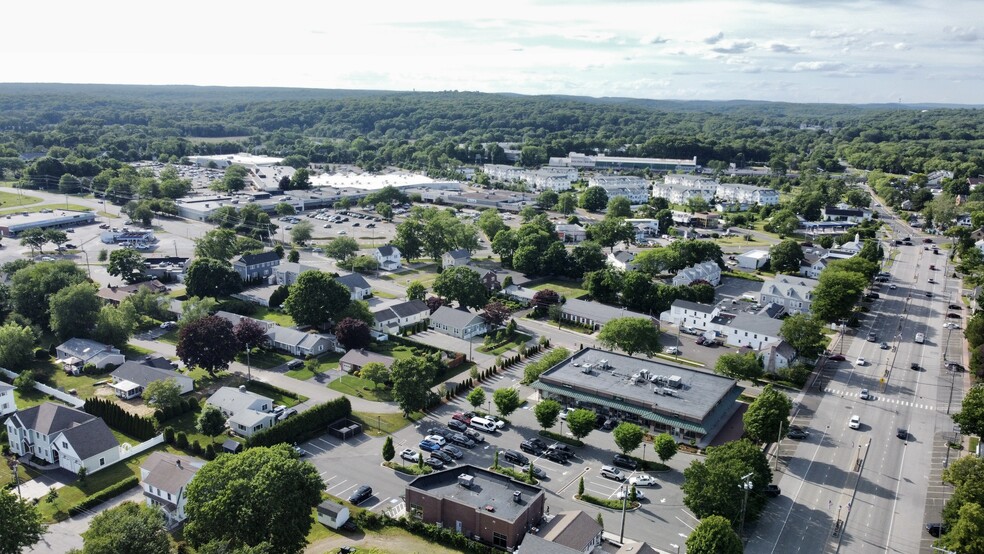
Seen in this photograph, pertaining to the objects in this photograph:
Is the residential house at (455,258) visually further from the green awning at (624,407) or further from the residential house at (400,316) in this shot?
the green awning at (624,407)

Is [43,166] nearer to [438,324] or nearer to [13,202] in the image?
[13,202]

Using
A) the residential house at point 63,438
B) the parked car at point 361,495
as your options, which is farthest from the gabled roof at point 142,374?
the parked car at point 361,495

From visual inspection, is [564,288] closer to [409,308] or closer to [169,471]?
[409,308]

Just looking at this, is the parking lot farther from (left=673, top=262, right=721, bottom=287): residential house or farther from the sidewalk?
(left=673, top=262, right=721, bottom=287): residential house

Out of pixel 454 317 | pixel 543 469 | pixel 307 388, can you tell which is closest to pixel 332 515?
pixel 543 469

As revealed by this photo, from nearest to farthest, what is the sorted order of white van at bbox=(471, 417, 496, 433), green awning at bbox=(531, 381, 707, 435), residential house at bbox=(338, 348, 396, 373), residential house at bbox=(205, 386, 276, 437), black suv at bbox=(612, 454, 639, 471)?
1. black suv at bbox=(612, 454, 639, 471)
2. green awning at bbox=(531, 381, 707, 435)
3. residential house at bbox=(205, 386, 276, 437)
4. white van at bbox=(471, 417, 496, 433)
5. residential house at bbox=(338, 348, 396, 373)

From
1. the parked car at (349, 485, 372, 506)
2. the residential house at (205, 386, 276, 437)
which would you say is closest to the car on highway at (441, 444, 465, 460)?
the parked car at (349, 485, 372, 506)
